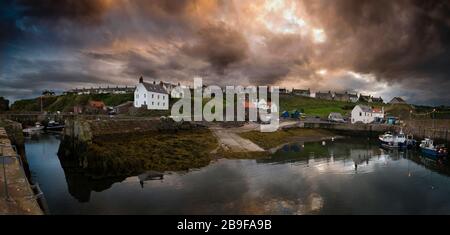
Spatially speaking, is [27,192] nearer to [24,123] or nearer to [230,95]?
[24,123]

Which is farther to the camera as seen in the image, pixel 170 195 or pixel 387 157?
pixel 387 157

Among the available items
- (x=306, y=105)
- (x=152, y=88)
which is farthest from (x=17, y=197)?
(x=306, y=105)

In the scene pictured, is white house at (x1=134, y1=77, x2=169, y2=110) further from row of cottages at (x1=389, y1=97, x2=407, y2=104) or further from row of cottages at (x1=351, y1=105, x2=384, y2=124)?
row of cottages at (x1=389, y1=97, x2=407, y2=104)

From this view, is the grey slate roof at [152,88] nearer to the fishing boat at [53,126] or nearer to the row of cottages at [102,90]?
the fishing boat at [53,126]

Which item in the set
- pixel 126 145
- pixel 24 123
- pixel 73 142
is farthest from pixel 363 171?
pixel 24 123

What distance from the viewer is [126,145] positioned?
112 ft

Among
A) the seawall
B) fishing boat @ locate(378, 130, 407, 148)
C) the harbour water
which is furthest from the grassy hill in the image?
the harbour water

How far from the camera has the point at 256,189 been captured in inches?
886

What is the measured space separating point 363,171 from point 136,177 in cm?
2373

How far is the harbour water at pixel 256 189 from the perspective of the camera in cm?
1842

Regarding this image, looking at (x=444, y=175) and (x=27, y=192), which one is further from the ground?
(x=27, y=192)
